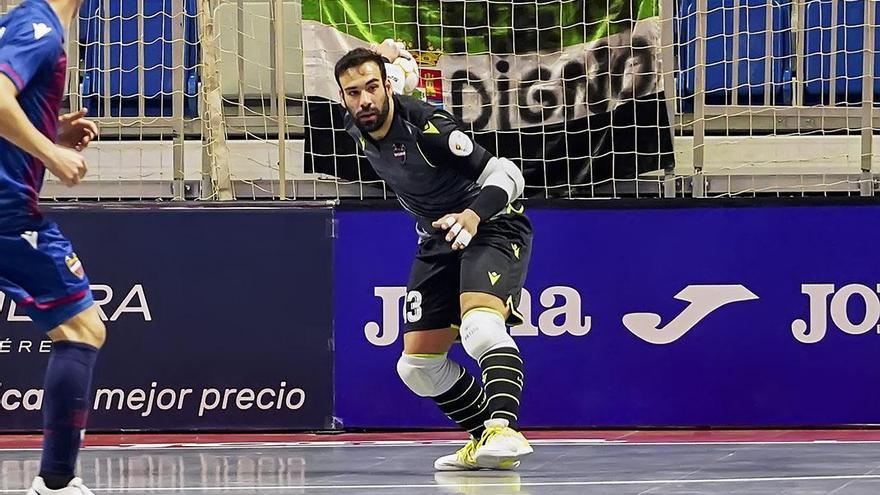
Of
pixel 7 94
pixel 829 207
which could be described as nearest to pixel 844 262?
pixel 829 207

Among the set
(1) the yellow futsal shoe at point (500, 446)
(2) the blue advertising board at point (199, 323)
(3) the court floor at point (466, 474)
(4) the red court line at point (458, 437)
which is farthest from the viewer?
(2) the blue advertising board at point (199, 323)

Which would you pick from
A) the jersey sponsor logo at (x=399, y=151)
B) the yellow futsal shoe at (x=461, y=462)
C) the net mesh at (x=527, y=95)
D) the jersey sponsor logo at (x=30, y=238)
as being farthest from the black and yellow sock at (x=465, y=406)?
the jersey sponsor logo at (x=30, y=238)

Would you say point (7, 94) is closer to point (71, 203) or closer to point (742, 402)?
point (71, 203)

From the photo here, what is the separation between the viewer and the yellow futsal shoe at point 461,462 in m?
5.80

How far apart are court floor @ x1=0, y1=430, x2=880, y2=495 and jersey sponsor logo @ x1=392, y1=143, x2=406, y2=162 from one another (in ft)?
4.19

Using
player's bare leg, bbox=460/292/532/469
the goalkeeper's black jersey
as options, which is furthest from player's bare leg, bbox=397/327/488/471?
the goalkeeper's black jersey

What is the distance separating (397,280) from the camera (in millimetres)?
7375

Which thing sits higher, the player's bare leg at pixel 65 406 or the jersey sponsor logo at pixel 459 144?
the jersey sponsor logo at pixel 459 144

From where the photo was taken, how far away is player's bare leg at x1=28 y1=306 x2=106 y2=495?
14.3 feet

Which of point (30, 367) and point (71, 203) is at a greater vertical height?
point (71, 203)

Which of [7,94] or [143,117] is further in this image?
[143,117]

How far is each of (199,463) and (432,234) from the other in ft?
4.53

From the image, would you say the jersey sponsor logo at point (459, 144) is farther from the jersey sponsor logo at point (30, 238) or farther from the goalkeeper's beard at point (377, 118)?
the jersey sponsor logo at point (30, 238)

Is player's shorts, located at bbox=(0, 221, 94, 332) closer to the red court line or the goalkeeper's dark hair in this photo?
the goalkeeper's dark hair
